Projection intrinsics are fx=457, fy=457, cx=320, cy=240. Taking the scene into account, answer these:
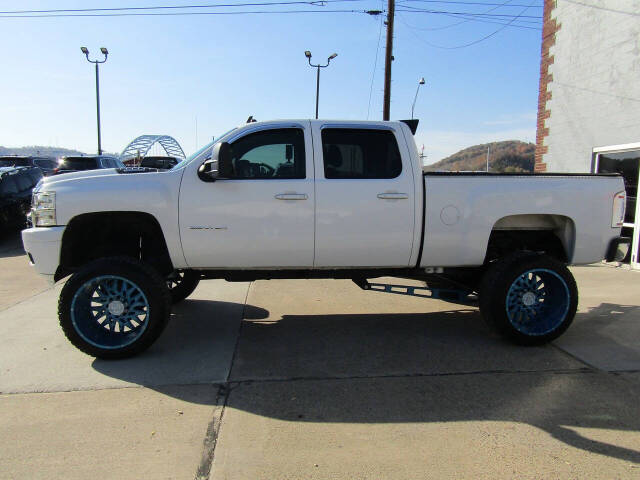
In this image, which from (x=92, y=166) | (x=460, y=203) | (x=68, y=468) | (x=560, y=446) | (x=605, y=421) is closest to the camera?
(x=68, y=468)

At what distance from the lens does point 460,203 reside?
14.4ft

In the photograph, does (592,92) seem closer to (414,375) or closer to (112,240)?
(414,375)

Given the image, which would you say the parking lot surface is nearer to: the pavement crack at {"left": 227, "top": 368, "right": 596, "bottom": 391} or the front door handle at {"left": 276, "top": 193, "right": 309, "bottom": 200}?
the pavement crack at {"left": 227, "top": 368, "right": 596, "bottom": 391}

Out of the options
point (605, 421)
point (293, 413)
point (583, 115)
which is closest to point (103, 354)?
point (293, 413)

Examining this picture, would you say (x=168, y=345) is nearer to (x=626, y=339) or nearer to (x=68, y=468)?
(x=68, y=468)

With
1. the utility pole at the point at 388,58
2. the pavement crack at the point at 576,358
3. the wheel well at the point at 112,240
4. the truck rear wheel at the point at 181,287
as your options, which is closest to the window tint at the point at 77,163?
the utility pole at the point at 388,58

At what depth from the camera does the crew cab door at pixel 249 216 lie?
4.22m

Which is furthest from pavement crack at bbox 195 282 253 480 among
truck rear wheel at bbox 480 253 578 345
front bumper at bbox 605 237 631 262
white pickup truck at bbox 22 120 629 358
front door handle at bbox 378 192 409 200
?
front bumper at bbox 605 237 631 262

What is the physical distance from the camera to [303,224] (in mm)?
4270

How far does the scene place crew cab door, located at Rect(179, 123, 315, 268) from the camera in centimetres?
422

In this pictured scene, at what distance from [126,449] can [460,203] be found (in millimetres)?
3414

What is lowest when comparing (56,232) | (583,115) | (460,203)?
(56,232)

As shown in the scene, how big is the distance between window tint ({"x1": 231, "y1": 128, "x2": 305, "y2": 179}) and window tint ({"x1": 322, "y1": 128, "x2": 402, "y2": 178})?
271 mm

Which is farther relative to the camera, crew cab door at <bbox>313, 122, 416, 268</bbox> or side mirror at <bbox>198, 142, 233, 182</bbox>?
crew cab door at <bbox>313, 122, 416, 268</bbox>
